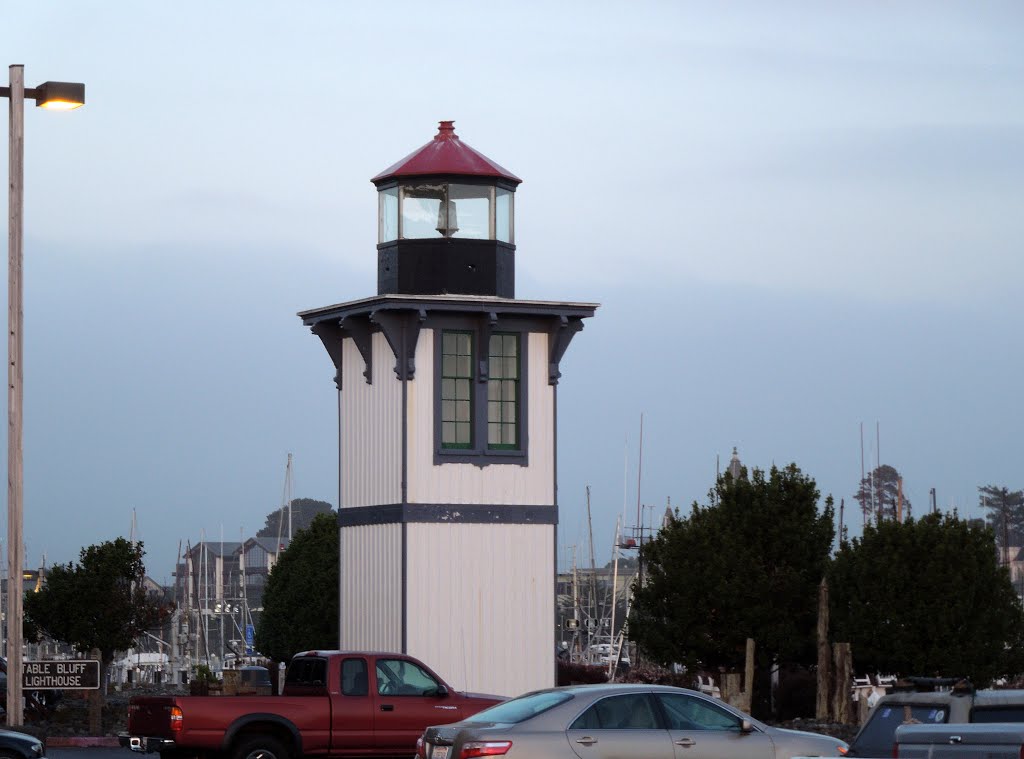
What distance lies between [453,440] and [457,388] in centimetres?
90

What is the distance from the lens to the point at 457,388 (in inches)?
1194

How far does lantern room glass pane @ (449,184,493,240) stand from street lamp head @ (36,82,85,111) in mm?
11775

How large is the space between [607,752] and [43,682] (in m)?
7.66

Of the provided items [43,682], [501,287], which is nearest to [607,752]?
[43,682]

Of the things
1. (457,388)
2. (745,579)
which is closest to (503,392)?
(457,388)

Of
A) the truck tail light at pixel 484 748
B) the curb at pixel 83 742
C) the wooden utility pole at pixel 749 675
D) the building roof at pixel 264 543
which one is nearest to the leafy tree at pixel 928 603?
the wooden utility pole at pixel 749 675

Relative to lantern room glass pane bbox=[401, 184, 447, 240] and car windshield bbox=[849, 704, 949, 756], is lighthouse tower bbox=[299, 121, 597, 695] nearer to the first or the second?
lantern room glass pane bbox=[401, 184, 447, 240]

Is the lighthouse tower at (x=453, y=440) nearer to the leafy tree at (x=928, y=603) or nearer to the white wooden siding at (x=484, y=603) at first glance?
the white wooden siding at (x=484, y=603)

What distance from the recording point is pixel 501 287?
101 ft

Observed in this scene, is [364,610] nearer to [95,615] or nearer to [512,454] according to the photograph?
[512,454]

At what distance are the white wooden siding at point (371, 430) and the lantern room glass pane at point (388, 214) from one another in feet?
6.28

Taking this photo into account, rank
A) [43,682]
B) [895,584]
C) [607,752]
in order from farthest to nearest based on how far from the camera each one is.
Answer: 1. [895,584]
2. [43,682]
3. [607,752]

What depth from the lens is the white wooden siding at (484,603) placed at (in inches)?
1163

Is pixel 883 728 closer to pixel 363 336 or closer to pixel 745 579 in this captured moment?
pixel 363 336
